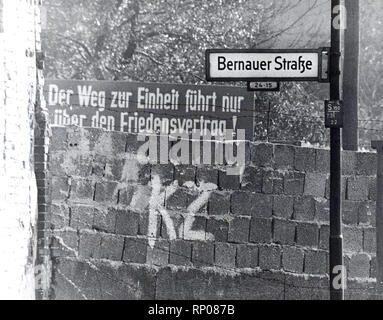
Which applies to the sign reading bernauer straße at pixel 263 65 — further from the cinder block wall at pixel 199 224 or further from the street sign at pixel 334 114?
the cinder block wall at pixel 199 224

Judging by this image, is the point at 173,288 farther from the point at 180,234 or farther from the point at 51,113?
the point at 51,113

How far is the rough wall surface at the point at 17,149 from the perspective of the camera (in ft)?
29.7

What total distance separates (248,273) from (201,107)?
7756 millimetres

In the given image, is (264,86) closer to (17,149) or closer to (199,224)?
(199,224)

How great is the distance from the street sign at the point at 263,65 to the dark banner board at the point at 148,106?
728cm

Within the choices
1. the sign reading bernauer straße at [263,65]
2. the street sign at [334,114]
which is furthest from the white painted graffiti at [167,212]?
the street sign at [334,114]

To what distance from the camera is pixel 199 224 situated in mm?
12305

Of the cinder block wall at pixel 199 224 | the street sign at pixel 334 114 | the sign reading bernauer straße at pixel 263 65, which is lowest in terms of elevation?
the cinder block wall at pixel 199 224

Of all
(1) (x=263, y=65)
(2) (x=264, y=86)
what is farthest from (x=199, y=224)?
(1) (x=263, y=65)

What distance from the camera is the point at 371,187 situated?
13148 mm

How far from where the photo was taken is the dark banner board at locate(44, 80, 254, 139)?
61.4 feet

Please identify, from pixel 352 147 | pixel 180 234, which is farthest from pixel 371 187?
pixel 352 147

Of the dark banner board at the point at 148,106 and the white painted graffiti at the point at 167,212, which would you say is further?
the dark banner board at the point at 148,106
